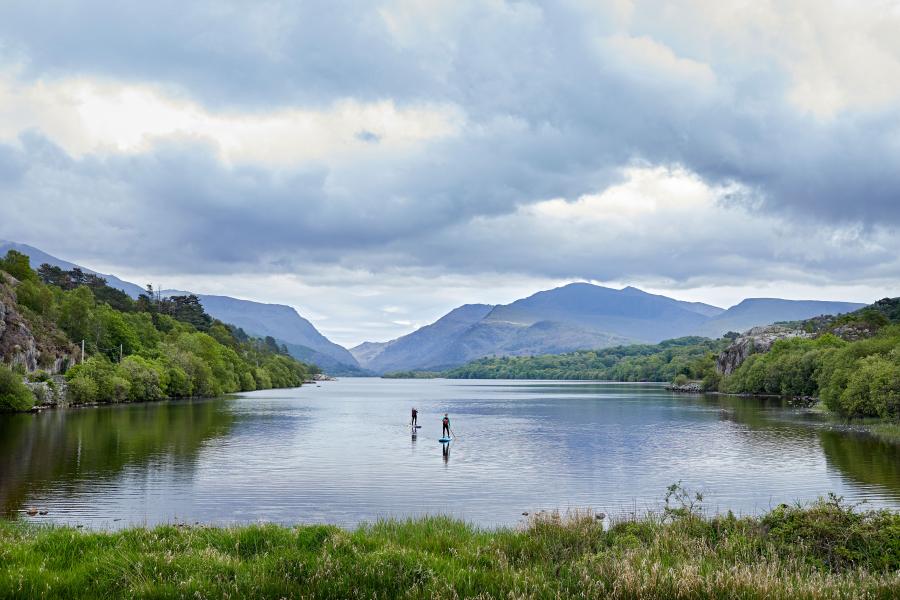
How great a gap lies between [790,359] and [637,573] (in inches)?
6696

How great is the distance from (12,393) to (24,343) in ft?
134

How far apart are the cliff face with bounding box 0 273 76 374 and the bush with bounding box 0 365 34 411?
2403 centimetres

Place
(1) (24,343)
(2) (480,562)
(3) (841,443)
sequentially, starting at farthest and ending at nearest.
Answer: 1. (1) (24,343)
2. (3) (841,443)
3. (2) (480,562)

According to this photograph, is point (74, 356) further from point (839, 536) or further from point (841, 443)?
point (839, 536)

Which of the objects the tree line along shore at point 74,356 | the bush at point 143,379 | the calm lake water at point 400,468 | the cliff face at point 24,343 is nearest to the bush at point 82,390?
the tree line along shore at point 74,356

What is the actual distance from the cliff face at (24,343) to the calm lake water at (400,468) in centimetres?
4721

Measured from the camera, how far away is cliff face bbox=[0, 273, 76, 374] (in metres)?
136

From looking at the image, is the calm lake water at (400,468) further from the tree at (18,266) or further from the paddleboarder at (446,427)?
the tree at (18,266)

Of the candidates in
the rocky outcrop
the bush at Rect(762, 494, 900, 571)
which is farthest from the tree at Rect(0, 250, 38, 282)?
the bush at Rect(762, 494, 900, 571)

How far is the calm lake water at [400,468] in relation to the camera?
37.6m

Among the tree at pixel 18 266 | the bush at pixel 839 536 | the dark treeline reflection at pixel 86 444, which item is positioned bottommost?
the dark treeline reflection at pixel 86 444

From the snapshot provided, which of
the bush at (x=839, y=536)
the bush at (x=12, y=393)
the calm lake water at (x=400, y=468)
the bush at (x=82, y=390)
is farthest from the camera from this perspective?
the bush at (x=82, y=390)

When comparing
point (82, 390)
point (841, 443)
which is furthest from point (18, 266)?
point (841, 443)

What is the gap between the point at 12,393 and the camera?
344 ft
